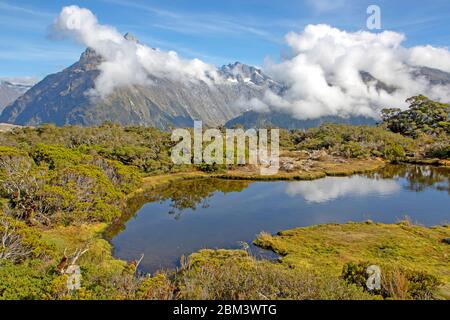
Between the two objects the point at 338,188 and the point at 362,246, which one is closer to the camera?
the point at 362,246

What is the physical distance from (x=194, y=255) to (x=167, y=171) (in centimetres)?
4956

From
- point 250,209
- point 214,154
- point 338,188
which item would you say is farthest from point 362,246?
point 214,154

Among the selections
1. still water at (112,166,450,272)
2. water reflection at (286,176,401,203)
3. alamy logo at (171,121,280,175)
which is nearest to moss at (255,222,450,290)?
still water at (112,166,450,272)

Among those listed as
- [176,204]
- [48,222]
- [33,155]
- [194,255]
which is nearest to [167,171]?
[176,204]

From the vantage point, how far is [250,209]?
176 ft

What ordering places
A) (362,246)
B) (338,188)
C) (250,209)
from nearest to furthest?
1. (362,246)
2. (250,209)
3. (338,188)

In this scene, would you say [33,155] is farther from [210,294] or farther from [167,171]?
[210,294]

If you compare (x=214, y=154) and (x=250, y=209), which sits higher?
(x=214, y=154)

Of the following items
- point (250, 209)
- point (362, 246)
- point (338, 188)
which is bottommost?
point (362, 246)

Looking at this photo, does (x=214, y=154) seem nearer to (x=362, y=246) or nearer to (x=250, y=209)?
(x=250, y=209)
